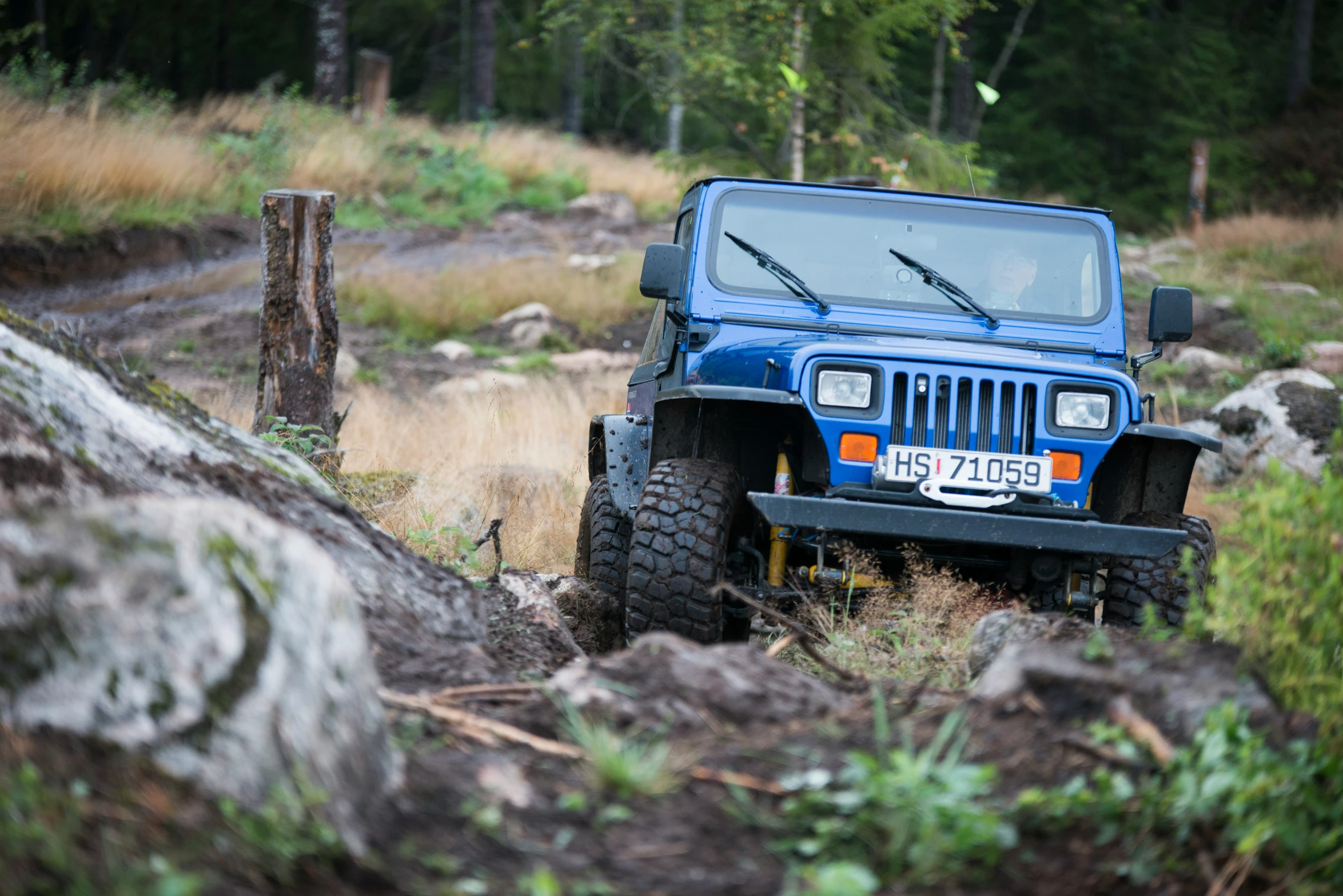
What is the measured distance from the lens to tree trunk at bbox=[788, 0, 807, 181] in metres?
12.3

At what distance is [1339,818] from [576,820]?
50.2 inches

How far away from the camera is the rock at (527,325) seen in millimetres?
12633

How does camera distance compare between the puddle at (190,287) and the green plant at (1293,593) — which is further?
the puddle at (190,287)

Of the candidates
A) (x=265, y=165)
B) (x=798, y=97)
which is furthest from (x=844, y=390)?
(x=265, y=165)

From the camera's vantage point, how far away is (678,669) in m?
2.44

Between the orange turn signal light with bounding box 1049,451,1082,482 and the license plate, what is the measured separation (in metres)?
0.12

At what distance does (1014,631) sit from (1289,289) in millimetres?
14081

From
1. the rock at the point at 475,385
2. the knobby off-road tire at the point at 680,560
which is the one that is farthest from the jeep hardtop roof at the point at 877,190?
the rock at the point at 475,385

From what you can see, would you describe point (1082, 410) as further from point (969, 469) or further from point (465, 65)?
point (465, 65)

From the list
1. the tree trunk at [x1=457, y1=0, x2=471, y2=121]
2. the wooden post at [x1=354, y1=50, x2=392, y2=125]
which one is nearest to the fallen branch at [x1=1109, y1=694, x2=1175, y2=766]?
the wooden post at [x1=354, y1=50, x2=392, y2=125]

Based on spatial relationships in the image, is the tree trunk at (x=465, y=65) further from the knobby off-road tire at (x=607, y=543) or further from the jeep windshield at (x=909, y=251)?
the knobby off-road tire at (x=607, y=543)

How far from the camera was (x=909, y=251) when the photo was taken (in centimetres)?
496

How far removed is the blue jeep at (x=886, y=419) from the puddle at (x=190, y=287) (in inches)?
300

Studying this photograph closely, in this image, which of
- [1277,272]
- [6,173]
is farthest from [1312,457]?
[6,173]
